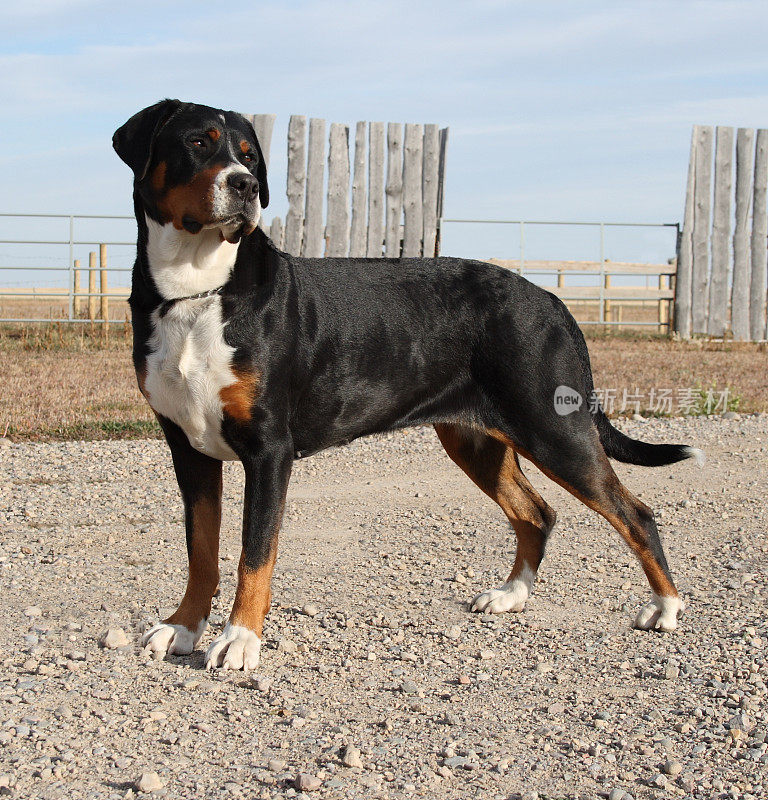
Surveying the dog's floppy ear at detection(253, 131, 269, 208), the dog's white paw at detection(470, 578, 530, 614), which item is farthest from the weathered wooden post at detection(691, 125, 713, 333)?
the dog's floppy ear at detection(253, 131, 269, 208)

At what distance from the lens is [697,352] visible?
→ 15.5 m

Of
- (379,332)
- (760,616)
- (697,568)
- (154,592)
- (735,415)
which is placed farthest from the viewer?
(735,415)

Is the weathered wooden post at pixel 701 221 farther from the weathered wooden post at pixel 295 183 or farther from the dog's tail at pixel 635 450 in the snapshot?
the dog's tail at pixel 635 450

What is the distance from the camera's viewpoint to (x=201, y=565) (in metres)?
4.25

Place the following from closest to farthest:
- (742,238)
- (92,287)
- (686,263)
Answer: (742,238) → (686,263) → (92,287)

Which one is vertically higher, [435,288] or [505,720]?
[435,288]

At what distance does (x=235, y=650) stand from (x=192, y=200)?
1779 millimetres

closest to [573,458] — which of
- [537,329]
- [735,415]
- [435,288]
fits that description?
[537,329]

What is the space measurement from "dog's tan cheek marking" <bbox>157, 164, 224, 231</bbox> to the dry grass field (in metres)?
5.21

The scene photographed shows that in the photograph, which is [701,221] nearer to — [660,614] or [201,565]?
[660,614]

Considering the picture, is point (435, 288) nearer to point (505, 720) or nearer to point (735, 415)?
point (505, 720)

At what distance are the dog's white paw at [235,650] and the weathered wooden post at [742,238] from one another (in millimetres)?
14684

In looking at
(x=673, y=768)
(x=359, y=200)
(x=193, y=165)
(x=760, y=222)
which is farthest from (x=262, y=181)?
(x=760, y=222)

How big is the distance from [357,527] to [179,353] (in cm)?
271
